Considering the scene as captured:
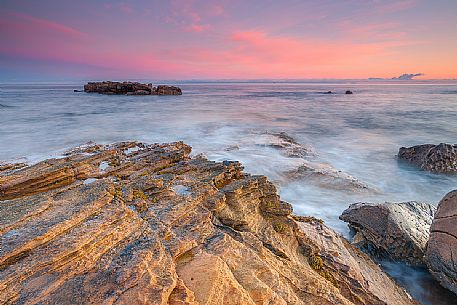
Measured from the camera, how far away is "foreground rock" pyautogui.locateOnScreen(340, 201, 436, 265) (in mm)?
6586

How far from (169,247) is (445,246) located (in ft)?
17.4

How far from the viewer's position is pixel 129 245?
145 inches

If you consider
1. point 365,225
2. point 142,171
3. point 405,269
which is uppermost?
point 142,171

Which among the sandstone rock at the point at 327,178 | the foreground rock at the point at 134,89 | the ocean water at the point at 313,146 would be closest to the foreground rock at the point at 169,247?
the ocean water at the point at 313,146

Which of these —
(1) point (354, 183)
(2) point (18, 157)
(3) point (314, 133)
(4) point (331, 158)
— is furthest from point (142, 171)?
(3) point (314, 133)

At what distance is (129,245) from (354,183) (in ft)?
30.9

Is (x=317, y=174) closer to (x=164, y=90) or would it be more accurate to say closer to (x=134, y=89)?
(x=164, y=90)

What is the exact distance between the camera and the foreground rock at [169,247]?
3.10 m

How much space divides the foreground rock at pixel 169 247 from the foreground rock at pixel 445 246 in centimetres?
86

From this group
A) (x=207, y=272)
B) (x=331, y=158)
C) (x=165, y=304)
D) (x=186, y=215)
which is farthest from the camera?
(x=331, y=158)

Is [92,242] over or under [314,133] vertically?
over

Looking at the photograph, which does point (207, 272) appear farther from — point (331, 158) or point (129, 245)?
point (331, 158)

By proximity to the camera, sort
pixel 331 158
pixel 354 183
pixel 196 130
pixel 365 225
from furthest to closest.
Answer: pixel 196 130 → pixel 331 158 → pixel 354 183 → pixel 365 225

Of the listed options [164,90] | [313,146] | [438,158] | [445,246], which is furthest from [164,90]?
[445,246]
